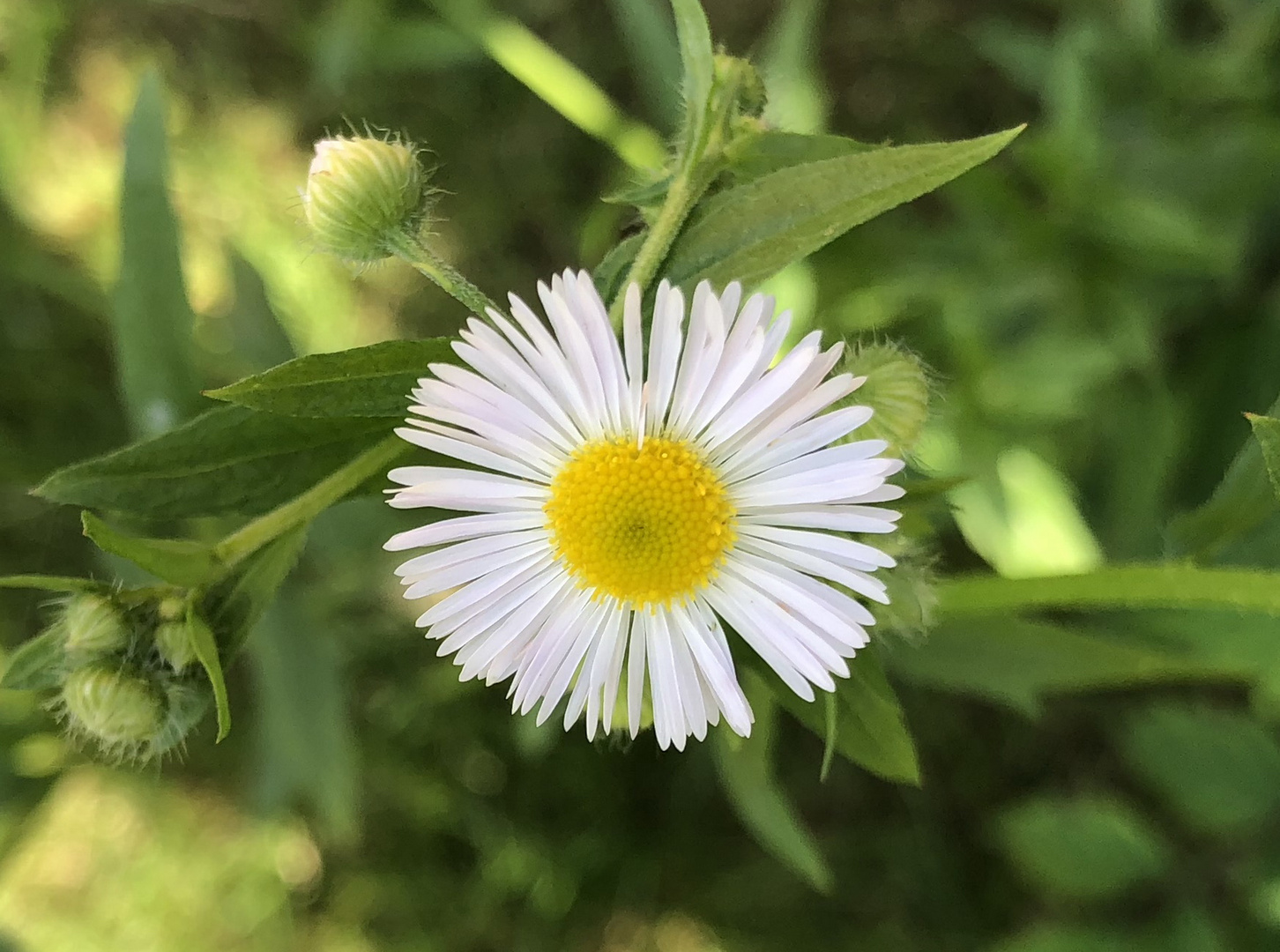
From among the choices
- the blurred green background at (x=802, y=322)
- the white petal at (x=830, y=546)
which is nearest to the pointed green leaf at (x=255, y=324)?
the blurred green background at (x=802, y=322)

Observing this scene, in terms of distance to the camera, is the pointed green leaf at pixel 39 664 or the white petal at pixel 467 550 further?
the pointed green leaf at pixel 39 664

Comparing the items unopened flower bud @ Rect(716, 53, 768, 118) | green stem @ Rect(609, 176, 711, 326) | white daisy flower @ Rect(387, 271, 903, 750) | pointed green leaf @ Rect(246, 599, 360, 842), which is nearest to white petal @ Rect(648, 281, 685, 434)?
white daisy flower @ Rect(387, 271, 903, 750)

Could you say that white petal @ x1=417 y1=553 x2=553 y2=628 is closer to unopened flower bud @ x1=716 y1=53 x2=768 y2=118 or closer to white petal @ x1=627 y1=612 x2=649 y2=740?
white petal @ x1=627 y1=612 x2=649 y2=740

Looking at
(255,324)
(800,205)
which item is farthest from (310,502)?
(255,324)

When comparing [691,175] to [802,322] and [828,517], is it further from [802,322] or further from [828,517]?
[802,322]

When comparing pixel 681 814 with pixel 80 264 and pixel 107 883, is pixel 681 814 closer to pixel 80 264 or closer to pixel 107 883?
pixel 107 883

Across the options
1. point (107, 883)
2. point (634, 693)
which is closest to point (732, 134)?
point (634, 693)

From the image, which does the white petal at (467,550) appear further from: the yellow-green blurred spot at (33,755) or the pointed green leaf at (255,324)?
the yellow-green blurred spot at (33,755)
